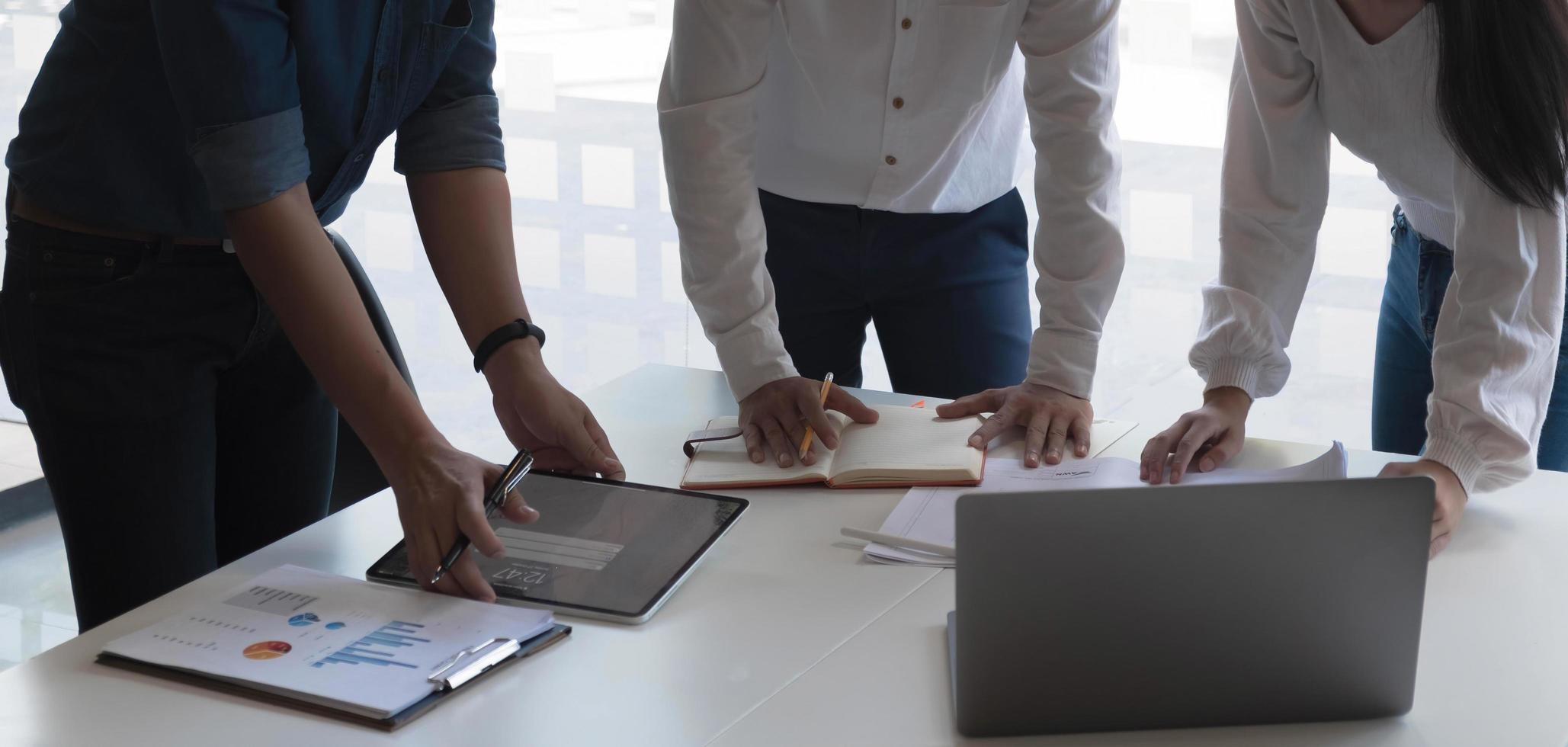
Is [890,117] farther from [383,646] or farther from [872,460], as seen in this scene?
[383,646]

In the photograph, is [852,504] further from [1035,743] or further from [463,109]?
[463,109]

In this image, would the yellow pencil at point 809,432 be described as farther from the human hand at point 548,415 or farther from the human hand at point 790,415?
the human hand at point 548,415

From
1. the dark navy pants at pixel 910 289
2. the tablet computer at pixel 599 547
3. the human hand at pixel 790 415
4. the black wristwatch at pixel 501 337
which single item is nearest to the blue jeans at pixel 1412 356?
the dark navy pants at pixel 910 289

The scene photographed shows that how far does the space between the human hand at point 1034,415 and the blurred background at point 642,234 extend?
87.1 inches

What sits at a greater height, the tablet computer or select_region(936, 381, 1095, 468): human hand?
select_region(936, 381, 1095, 468): human hand

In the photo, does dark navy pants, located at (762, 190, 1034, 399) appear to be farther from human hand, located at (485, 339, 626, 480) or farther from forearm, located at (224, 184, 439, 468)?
forearm, located at (224, 184, 439, 468)

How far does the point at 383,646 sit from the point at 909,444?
2.25 ft

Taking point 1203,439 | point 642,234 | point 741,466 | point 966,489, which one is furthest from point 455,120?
point 642,234

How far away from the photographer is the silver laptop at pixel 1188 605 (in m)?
0.98

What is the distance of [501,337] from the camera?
151 cm

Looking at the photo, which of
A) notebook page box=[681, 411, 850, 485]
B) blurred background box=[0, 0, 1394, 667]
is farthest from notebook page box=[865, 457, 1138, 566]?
blurred background box=[0, 0, 1394, 667]

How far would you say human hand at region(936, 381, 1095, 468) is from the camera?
1.59m

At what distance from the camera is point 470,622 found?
1.17 m

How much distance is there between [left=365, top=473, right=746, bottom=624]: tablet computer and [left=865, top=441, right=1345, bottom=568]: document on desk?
0.18 meters
